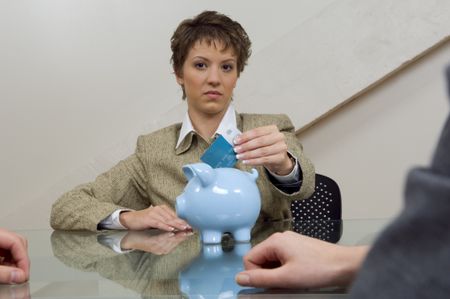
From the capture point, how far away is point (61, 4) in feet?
9.12

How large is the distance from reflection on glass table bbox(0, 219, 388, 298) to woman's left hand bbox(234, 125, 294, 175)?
0.15 metres

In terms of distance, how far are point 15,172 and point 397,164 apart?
1.64m

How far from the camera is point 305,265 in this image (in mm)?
625

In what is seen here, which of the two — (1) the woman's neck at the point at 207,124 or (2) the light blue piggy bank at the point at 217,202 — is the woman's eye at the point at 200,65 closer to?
(1) the woman's neck at the point at 207,124

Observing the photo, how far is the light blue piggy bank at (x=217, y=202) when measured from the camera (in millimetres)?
1083

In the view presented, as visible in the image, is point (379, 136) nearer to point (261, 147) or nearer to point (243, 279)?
point (261, 147)

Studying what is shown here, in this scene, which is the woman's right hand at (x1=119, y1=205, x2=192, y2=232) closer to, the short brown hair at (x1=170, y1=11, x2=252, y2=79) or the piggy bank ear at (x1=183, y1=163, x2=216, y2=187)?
the piggy bank ear at (x1=183, y1=163, x2=216, y2=187)

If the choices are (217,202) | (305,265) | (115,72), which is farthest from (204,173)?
(115,72)

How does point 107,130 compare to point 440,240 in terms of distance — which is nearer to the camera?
point 440,240

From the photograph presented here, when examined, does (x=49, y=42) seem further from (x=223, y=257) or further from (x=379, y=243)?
(x=379, y=243)

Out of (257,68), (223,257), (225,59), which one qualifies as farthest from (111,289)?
(257,68)

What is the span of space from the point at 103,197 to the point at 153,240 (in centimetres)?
59

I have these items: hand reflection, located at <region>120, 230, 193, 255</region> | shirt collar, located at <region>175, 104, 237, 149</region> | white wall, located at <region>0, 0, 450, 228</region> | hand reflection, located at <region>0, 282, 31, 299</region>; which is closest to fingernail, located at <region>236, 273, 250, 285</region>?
hand reflection, located at <region>0, 282, 31, 299</region>

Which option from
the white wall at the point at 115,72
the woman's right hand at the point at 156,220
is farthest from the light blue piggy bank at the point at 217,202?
the white wall at the point at 115,72
